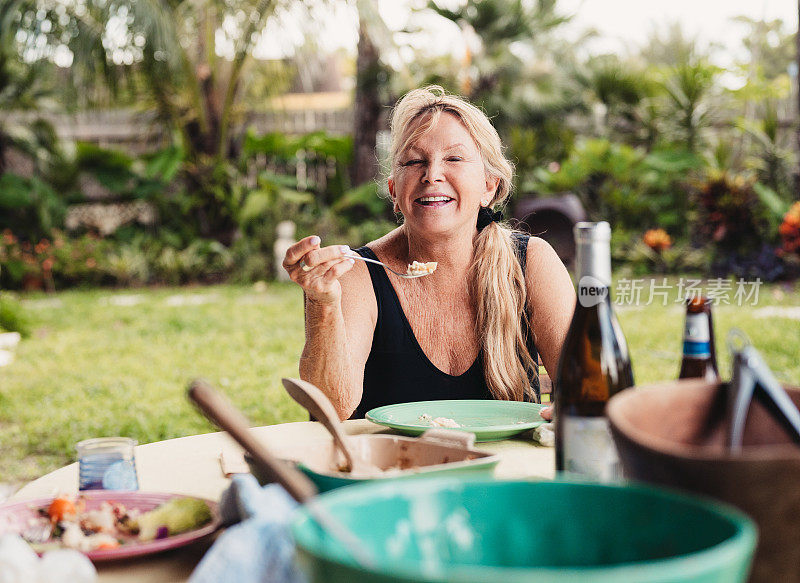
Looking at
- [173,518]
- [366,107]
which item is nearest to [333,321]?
[173,518]

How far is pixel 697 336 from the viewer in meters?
1.16

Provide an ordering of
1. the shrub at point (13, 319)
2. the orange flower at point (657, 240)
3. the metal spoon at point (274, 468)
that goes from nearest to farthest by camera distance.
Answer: the metal spoon at point (274, 468) → the shrub at point (13, 319) → the orange flower at point (657, 240)

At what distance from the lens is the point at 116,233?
11844 mm

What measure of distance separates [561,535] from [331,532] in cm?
21

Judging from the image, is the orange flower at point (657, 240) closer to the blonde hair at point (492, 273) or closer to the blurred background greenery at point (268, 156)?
the blurred background greenery at point (268, 156)

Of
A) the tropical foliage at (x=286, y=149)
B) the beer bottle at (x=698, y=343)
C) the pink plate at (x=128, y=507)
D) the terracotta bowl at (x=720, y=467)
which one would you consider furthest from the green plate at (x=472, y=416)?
the tropical foliage at (x=286, y=149)

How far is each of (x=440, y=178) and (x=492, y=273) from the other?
31 cm

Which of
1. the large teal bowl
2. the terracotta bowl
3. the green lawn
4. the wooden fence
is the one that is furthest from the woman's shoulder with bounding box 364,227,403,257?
the wooden fence

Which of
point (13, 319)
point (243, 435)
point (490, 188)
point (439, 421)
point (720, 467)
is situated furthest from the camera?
point (13, 319)

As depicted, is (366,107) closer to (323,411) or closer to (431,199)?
(431,199)

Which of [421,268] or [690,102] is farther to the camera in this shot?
[690,102]

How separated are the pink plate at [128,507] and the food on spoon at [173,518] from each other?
12 mm

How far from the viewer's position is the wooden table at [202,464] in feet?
4.26

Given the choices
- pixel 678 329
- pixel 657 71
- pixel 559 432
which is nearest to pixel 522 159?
pixel 657 71
